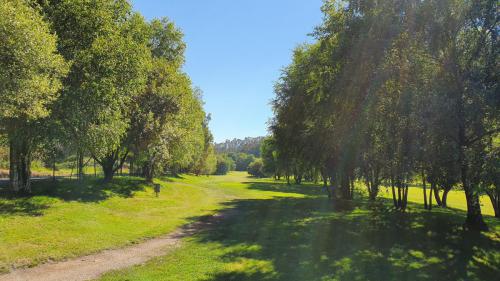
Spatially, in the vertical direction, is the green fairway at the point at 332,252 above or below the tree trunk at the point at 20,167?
below

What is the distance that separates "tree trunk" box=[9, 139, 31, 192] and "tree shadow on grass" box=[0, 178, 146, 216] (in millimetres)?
638

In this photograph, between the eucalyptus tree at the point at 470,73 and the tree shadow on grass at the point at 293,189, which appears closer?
the eucalyptus tree at the point at 470,73

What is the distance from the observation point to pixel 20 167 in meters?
23.5

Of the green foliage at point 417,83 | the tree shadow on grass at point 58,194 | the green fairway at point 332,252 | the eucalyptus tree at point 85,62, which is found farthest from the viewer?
the eucalyptus tree at point 85,62

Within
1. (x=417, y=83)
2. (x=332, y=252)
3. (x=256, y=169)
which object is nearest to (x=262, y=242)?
(x=332, y=252)

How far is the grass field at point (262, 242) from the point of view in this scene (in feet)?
38.1

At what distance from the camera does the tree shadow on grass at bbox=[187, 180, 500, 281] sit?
11.6m

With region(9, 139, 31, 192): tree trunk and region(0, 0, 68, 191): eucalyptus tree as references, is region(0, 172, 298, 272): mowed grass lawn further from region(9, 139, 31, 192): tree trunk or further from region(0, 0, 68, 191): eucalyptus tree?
region(0, 0, 68, 191): eucalyptus tree

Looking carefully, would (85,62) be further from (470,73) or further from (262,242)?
(470,73)

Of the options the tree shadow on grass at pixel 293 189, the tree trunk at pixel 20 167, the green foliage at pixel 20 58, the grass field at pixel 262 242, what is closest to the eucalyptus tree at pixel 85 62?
the tree trunk at pixel 20 167

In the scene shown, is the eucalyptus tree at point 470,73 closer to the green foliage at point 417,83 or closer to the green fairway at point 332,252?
the green foliage at point 417,83

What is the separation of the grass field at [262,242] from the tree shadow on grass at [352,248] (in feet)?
0.12

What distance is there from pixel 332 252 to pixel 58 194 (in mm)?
19346

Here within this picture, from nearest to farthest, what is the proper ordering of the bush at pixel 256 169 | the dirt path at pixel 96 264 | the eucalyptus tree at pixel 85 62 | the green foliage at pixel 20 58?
the dirt path at pixel 96 264 → the green foliage at pixel 20 58 → the eucalyptus tree at pixel 85 62 → the bush at pixel 256 169
